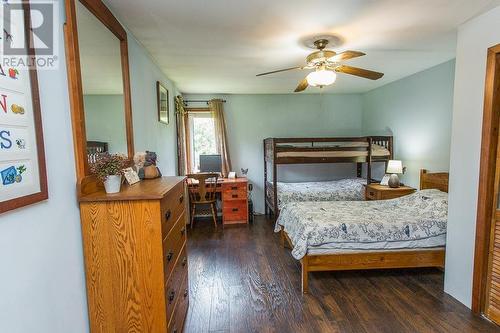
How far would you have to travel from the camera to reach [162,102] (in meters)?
3.19

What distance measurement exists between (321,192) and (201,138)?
2.40 m

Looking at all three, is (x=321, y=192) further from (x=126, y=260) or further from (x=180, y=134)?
(x=126, y=260)

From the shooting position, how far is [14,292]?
920mm

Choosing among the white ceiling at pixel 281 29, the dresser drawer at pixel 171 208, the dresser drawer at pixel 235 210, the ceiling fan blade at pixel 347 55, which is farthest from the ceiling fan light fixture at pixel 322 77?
the dresser drawer at pixel 235 210

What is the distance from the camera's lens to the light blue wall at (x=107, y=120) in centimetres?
143

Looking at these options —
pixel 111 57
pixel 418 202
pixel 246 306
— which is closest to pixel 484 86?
pixel 418 202

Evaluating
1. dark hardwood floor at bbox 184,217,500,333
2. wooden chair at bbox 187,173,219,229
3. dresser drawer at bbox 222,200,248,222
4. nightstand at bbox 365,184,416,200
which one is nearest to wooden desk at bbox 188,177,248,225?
dresser drawer at bbox 222,200,248,222

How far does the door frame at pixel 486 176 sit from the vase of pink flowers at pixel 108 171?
97.7 inches

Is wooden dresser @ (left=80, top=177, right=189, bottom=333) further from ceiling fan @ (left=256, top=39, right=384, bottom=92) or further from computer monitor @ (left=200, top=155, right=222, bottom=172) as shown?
computer monitor @ (left=200, top=155, right=222, bottom=172)

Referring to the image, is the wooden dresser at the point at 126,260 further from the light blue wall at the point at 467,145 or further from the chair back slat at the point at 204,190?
the chair back slat at the point at 204,190

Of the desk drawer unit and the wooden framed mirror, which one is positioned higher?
the wooden framed mirror

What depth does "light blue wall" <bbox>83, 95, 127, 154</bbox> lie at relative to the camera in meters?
1.43

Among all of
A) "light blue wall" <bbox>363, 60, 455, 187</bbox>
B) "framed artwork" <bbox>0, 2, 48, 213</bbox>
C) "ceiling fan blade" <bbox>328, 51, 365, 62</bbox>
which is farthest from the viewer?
"light blue wall" <bbox>363, 60, 455, 187</bbox>

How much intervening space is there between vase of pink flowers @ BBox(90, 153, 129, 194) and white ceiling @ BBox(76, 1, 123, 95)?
38cm
